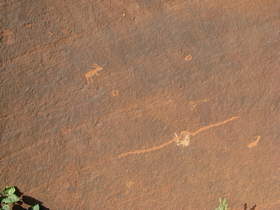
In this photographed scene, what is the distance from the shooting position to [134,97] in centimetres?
207

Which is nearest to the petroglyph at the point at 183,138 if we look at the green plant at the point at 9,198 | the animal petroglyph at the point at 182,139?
the animal petroglyph at the point at 182,139

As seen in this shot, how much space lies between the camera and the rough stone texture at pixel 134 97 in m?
2.00

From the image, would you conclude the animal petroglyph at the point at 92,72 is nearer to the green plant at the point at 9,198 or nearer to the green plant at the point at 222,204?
the green plant at the point at 9,198

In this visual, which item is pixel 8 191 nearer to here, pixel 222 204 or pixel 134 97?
pixel 134 97

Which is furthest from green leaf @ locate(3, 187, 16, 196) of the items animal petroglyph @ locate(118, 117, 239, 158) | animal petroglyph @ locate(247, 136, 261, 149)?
animal petroglyph @ locate(247, 136, 261, 149)

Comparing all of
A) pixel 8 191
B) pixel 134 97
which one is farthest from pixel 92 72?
pixel 8 191

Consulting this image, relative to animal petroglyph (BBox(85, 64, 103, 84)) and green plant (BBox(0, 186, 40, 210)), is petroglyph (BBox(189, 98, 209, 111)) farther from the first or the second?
green plant (BBox(0, 186, 40, 210))

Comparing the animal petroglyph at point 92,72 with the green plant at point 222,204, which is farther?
the green plant at point 222,204

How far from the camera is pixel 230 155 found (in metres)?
2.17

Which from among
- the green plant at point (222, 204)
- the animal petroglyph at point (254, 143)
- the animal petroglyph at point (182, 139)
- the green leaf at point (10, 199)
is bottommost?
the green leaf at point (10, 199)

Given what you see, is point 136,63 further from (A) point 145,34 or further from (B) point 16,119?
(B) point 16,119

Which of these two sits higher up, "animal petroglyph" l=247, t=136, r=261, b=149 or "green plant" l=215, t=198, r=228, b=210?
"animal petroglyph" l=247, t=136, r=261, b=149

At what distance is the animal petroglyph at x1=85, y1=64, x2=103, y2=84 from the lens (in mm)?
2033

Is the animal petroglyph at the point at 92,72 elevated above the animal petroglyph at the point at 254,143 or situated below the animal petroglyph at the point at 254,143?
below
